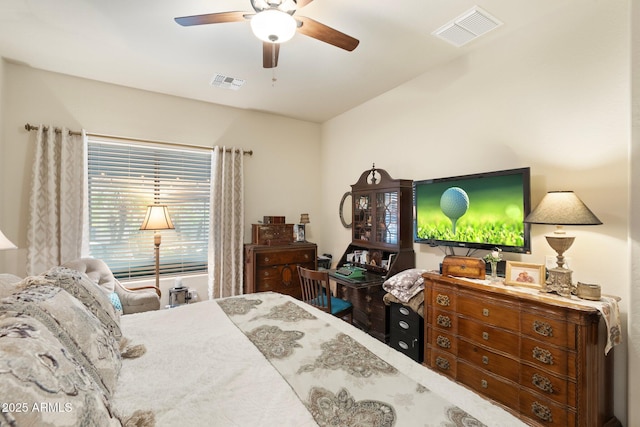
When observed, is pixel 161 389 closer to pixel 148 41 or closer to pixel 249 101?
pixel 148 41

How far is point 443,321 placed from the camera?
2.20 metres

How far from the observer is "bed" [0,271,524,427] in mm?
755

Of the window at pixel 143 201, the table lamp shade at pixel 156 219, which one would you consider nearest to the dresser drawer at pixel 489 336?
the table lamp shade at pixel 156 219

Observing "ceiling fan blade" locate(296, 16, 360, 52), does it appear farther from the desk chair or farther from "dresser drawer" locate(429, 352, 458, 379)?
"dresser drawer" locate(429, 352, 458, 379)

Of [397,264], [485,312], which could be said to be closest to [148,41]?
[397,264]

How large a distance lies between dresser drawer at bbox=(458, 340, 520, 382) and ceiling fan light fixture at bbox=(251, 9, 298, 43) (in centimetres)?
231

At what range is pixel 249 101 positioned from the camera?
3703mm

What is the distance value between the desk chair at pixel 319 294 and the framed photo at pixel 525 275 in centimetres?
142

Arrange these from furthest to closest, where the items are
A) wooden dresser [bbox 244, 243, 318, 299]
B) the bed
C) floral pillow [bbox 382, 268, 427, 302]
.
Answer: wooden dresser [bbox 244, 243, 318, 299] → floral pillow [bbox 382, 268, 427, 302] → the bed

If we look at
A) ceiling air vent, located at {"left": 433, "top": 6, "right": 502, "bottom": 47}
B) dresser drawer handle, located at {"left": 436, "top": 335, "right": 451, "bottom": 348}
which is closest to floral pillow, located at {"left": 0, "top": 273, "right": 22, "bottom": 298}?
dresser drawer handle, located at {"left": 436, "top": 335, "right": 451, "bottom": 348}

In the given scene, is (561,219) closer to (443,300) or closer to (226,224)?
Answer: (443,300)

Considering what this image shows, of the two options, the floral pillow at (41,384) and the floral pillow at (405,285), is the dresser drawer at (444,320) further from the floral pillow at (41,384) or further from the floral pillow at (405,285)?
the floral pillow at (41,384)

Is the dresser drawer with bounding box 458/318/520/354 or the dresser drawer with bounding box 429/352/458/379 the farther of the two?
the dresser drawer with bounding box 429/352/458/379

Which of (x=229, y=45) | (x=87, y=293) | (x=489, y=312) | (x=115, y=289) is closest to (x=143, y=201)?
(x=115, y=289)
